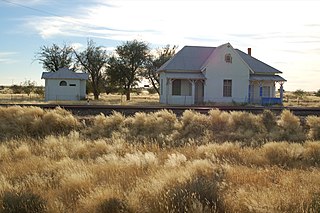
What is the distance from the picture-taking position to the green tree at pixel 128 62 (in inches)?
2159

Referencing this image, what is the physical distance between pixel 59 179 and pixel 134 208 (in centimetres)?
285

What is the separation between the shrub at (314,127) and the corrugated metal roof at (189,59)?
21339mm

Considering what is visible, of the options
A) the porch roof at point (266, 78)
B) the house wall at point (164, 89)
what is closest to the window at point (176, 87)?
the house wall at point (164, 89)

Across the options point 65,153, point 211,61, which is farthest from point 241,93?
point 65,153

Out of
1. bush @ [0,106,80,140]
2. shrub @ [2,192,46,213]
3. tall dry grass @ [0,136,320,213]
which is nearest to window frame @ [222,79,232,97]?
bush @ [0,106,80,140]

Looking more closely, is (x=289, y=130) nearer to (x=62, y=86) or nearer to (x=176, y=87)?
(x=176, y=87)

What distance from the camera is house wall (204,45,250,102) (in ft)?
128

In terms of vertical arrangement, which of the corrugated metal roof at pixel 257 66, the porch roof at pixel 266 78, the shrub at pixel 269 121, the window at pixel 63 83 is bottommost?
the shrub at pixel 269 121

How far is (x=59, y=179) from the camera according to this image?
8.62 m

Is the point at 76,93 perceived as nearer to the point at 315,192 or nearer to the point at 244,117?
the point at 244,117

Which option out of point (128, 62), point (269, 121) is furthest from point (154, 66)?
point (269, 121)

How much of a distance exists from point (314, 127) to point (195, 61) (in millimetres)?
24275

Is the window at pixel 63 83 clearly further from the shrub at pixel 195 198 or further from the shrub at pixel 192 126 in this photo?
the shrub at pixel 195 198

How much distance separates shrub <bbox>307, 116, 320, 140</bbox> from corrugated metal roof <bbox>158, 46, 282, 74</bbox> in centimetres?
2131
